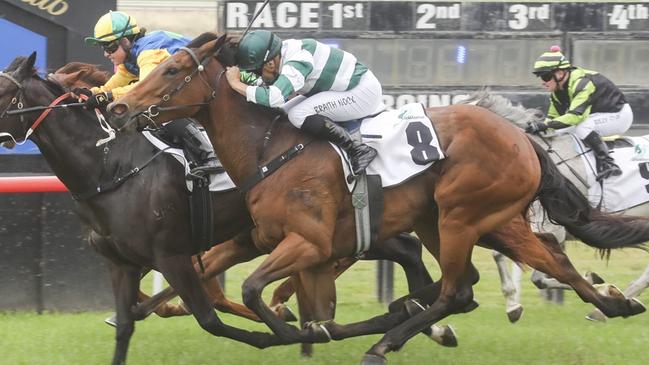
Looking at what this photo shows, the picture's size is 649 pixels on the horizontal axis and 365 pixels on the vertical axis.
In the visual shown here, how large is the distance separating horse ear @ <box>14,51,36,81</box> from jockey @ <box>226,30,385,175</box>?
1.21 meters

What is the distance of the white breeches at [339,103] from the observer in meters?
6.35

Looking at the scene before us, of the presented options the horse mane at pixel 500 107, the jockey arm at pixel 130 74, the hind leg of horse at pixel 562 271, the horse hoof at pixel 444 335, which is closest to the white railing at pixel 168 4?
the jockey arm at pixel 130 74

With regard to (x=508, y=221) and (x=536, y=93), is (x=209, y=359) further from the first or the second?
(x=536, y=93)

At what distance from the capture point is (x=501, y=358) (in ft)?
23.0

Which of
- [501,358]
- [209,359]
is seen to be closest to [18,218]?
[209,359]

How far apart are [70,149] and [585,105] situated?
150 inches

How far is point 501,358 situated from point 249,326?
7.19ft

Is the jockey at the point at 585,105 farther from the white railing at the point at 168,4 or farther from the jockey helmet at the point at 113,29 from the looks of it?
the white railing at the point at 168,4

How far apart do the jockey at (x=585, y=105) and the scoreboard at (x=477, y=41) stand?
0.71 meters

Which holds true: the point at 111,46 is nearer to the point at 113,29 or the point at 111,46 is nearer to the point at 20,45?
the point at 113,29

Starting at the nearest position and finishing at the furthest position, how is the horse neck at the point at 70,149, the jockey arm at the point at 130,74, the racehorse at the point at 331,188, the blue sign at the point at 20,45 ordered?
1. the racehorse at the point at 331,188
2. the jockey arm at the point at 130,74
3. the horse neck at the point at 70,149
4. the blue sign at the point at 20,45

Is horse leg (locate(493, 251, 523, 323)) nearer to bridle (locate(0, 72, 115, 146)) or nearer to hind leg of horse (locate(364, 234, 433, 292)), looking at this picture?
hind leg of horse (locate(364, 234, 433, 292))

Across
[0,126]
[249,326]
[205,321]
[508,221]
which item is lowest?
[249,326]

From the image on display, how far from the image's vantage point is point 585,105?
28.3 feet
